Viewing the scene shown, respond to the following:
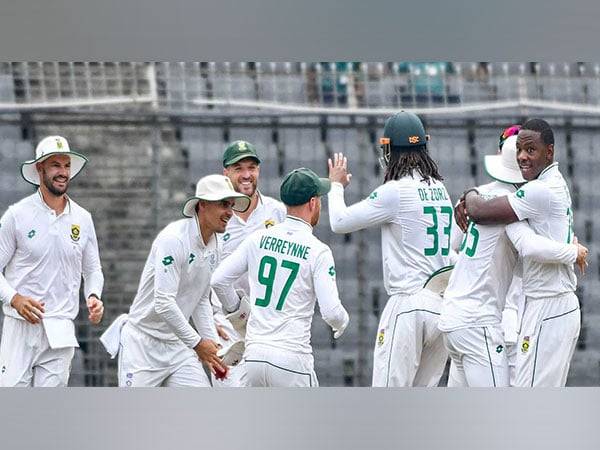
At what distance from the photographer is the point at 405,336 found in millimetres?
10273

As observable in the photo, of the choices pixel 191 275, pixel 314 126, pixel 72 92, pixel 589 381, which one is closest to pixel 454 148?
pixel 314 126

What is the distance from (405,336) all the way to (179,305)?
1.25m

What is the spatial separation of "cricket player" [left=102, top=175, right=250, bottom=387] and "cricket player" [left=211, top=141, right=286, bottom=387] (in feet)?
1.74

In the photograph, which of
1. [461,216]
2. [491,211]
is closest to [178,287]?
[461,216]

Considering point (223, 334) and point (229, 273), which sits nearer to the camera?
point (229, 273)

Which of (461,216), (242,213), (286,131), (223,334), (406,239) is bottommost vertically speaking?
(223,334)

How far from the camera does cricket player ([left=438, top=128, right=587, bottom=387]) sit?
10.0m

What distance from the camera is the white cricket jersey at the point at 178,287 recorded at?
10219 millimetres

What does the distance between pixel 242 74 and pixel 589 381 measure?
3.78 meters

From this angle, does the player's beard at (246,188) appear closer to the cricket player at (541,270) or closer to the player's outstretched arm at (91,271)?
the player's outstretched arm at (91,271)

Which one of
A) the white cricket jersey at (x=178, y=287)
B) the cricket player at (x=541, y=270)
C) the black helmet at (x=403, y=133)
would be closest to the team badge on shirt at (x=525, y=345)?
the cricket player at (x=541, y=270)

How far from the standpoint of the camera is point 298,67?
1584 cm

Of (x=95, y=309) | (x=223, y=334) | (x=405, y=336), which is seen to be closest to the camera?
(x=405, y=336)

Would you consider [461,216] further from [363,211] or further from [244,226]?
[244,226]
